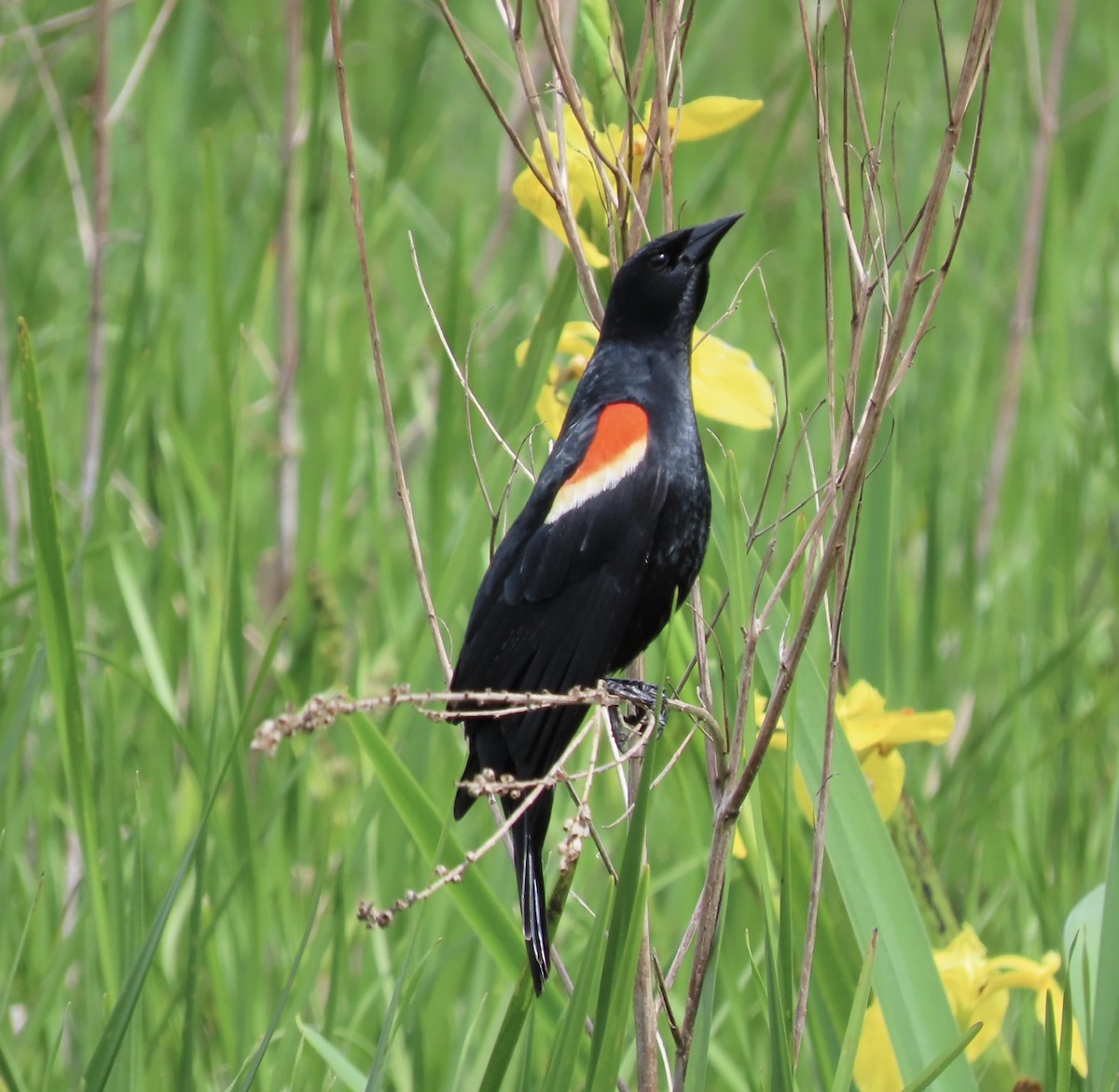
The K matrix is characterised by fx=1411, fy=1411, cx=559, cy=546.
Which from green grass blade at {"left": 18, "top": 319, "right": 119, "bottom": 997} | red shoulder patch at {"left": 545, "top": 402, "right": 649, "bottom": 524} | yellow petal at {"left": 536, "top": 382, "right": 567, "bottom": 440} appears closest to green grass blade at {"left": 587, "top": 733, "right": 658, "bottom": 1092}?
red shoulder patch at {"left": 545, "top": 402, "right": 649, "bottom": 524}

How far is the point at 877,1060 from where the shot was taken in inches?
58.4

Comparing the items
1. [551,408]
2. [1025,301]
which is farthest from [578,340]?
[1025,301]

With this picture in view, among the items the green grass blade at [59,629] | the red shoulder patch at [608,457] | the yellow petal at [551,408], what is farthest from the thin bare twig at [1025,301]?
the green grass blade at [59,629]

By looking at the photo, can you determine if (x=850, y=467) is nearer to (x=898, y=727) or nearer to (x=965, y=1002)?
(x=898, y=727)

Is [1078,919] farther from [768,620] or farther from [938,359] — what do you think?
[938,359]

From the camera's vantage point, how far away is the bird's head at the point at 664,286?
152 centimetres

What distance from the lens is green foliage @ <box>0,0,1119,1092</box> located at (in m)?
1.33

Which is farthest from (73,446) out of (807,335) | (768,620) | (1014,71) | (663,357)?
(1014,71)

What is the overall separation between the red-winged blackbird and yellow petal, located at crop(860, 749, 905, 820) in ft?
0.92

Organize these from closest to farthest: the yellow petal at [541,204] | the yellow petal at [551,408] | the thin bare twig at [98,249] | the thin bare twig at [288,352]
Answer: the yellow petal at [541,204]
the yellow petal at [551,408]
the thin bare twig at [98,249]
the thin bare twig at [288,352]

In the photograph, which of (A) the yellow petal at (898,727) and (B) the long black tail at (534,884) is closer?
(B) the long black tail at (534,884)

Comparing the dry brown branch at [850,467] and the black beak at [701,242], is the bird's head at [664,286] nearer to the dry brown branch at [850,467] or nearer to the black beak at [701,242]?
the black beak at [701,242]

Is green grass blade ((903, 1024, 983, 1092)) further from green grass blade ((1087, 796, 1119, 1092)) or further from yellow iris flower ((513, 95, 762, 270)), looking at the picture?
yellow iris flower ((513, 95, 762, 270))

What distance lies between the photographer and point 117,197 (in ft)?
15.2
